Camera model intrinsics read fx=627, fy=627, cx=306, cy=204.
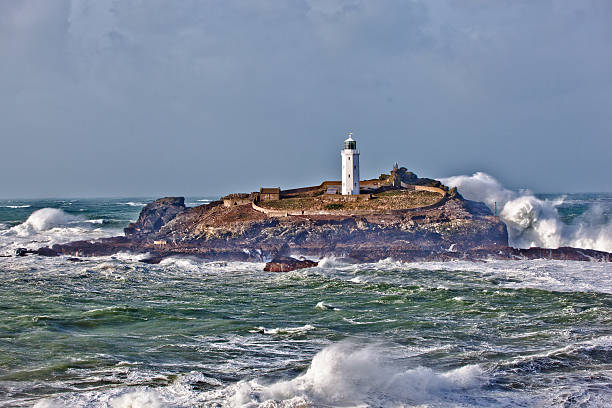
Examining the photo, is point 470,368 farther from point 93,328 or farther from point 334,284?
point 334,284

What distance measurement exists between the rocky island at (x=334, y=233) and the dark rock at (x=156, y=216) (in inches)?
7.0

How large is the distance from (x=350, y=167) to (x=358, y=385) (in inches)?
1483

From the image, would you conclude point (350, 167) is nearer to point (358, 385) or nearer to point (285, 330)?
point (285, 330)

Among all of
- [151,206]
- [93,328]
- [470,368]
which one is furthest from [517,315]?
[151,206]

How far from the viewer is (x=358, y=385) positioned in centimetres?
1234

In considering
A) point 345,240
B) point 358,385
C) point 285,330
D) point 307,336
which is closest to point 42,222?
point 345,240

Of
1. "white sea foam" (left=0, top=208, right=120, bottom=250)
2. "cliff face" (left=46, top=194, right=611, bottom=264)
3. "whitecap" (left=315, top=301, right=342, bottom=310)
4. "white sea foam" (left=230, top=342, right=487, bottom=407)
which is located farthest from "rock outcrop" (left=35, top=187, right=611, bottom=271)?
"white sea foam" (left=230, top=342, right=487, bottom=407)

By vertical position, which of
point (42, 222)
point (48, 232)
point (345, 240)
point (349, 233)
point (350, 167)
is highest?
point (350, 167)

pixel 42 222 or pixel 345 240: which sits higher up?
pixel 42 222

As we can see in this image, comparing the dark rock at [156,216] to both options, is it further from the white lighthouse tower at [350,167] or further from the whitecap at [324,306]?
the whitecap at [324,306]

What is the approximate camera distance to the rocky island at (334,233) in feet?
115

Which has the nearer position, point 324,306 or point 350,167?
point 324,306

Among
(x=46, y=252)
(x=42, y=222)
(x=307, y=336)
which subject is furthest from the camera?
(x=42, y=222)

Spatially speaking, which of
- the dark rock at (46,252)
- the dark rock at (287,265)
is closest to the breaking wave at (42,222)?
the dark rock at (46,252)
